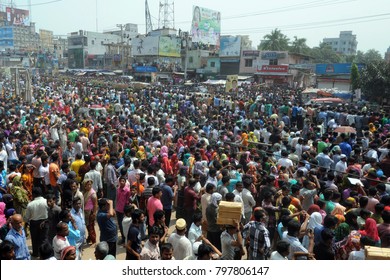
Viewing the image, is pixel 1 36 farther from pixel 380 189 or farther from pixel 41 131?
pixel 380 189

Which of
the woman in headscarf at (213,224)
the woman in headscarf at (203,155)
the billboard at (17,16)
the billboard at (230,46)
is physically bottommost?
the woman in headscarf at (213,224)

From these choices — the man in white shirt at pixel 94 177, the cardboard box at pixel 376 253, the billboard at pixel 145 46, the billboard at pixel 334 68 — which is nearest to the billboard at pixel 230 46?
the billboard at pixel 145 46

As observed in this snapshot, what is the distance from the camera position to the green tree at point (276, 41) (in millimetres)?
52719

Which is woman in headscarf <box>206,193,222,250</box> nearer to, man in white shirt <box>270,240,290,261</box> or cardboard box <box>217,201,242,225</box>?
cardboard box <box>217,201,242,225</box>

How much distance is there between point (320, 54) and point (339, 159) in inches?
2464

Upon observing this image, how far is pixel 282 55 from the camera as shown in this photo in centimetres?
3784

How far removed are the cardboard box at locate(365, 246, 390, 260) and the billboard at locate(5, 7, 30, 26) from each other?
118 metres

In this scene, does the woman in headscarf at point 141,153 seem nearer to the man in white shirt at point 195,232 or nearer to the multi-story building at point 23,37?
the man in white shirt at point 195,232

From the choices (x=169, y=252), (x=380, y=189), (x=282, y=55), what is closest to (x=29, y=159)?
(x=169, y=252)

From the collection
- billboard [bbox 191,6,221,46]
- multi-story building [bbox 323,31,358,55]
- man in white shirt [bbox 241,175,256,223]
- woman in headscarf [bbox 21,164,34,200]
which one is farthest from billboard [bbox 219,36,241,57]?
multi-story building [bbox 323,31,358,55]

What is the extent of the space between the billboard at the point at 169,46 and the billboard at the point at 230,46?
8.94 metres

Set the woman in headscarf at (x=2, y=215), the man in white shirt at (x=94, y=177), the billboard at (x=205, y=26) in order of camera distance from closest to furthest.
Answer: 1. the woman in headscarf at (x=2, y=215)
2. the man in white shirt at (x=94, y=177)
3. the billboard at (x=205, y=26)

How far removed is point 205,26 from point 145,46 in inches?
373

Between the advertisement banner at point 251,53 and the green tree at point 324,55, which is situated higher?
the green tree at point 324,55
